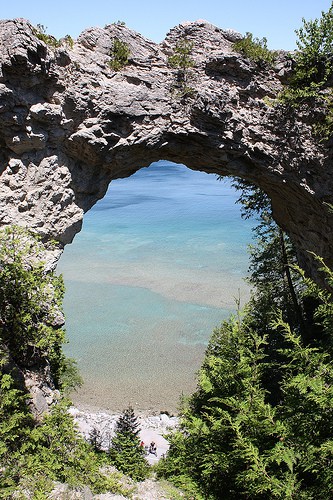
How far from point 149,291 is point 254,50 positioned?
22458mm

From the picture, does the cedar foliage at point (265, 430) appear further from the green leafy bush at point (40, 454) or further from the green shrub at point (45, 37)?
the green shrub at point (45, 37)

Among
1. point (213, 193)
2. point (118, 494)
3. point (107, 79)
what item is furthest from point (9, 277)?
point (213, 193)

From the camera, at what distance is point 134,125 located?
11.6 metres

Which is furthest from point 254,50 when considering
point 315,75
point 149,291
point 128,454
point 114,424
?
point 149,291

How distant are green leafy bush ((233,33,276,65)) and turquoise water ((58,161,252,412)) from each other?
16.5m

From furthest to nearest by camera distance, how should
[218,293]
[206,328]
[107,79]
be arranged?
[218,293]
[206,328]
[107,79]

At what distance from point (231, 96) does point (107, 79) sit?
4074mm

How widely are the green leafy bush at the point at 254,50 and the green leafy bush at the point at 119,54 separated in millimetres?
3618

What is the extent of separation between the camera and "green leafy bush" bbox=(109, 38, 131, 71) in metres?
11.4

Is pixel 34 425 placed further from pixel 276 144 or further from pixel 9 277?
pixel 276 144

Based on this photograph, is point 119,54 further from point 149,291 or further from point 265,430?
point 149,291

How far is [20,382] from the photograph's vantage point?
8969 mm

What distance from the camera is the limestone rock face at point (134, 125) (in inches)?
400

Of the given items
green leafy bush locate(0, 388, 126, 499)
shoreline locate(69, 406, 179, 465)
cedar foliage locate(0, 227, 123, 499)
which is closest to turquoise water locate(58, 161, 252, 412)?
shoreline locate(69, 406, 179, 465)
